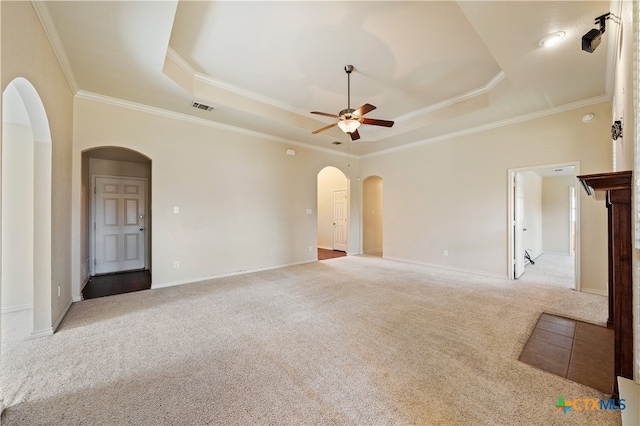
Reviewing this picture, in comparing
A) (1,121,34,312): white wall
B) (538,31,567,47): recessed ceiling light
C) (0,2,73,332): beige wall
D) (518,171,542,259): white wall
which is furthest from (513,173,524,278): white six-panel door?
(1,121,34,312): white wall

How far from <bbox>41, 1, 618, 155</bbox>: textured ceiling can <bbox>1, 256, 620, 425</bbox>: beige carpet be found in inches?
122

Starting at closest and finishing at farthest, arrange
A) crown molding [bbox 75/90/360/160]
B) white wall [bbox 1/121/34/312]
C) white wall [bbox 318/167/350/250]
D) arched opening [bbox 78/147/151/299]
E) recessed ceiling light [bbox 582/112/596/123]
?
1. white wall [bbox 1/121/34/312]
2. crown molding [bbox 75/90/360/160]
3. recessed ceiling light [bbox 582/112/596/123]
4. arched opening [bbox 78/147/151/299]
5. white wall [bbox 318/167/350/250]

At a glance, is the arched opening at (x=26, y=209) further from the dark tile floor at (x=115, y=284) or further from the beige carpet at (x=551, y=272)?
the beige carpet at (x=551, y=272)

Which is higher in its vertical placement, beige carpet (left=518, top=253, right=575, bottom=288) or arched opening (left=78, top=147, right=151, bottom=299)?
arched opening (left=78, top=147, right=151, bottom=299)

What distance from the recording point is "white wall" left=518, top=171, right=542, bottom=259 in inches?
263

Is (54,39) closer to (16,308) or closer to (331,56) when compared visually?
(331,56)

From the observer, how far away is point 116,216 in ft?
18.5

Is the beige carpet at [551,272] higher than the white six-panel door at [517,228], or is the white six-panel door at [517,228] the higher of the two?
the white six-panel door at [517,228]

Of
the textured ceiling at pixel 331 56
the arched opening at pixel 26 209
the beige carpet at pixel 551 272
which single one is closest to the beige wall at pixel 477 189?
the textured ceiling at pixel 331 56

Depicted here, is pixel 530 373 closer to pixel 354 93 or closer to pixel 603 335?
pixel 603 335

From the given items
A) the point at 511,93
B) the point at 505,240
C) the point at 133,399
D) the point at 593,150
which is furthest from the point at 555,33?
the point at 133,399

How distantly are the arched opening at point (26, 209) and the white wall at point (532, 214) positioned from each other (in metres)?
8.87

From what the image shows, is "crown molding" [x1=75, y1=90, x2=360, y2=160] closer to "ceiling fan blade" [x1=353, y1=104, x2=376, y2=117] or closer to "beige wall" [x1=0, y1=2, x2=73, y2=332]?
"beige wall" [x1=0, y1=2, x2=73, y2=332]

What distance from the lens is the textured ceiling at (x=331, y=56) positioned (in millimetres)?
2451
